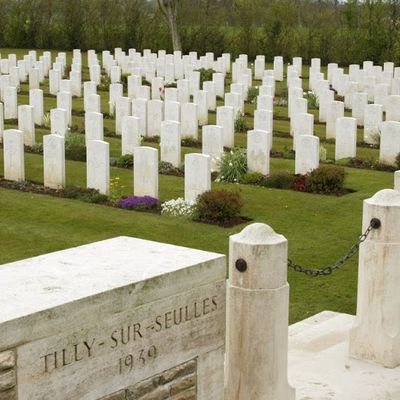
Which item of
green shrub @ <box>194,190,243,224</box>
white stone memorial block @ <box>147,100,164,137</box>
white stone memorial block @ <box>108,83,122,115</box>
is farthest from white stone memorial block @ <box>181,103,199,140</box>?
green shrub @ <box>194,190,243,224</box>

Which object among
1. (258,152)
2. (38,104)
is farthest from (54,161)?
(38,104)

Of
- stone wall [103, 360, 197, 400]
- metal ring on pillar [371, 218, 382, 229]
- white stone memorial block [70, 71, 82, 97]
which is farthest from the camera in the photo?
white stone memorial block [70, 71, 82, 97]

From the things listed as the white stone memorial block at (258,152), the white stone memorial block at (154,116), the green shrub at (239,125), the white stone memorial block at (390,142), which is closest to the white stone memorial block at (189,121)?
the white stone memorial block at (154,116)

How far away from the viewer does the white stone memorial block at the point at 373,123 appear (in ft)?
59.7

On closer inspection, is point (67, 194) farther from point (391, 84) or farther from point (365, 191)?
point (391, 84)

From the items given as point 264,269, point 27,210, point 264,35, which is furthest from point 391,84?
point 264,269

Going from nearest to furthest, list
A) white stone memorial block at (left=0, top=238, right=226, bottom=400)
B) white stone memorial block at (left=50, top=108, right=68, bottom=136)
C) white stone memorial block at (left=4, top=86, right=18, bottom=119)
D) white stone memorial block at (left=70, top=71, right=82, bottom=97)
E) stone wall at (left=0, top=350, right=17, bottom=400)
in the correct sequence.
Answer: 1. stone wall at (left=0, top=350, right=17, bottom=400)
2. white stone memorial block at (left=0, top=238, right=226, bottom=400)
3. white stone memorial block at (left=50, top=108, right=68, bottom=136)
4. white stone memorial block at (left=4, top=86, right=18, bottom=119)
5. white stone memorial block at (left=70, top=71, right=82, bottom=97)

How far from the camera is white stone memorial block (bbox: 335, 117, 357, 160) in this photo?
16516 mm

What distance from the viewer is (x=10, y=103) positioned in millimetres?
21344

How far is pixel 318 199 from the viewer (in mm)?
13242

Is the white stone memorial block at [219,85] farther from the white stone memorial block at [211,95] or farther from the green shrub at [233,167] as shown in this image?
the green shrub at [233,167]

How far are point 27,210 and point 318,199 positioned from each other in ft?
13.0

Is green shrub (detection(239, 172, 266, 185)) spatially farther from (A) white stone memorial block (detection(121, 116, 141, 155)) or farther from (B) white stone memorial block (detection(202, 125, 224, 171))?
(A) white stone memorial block (detection(121, 116, 141, 155))

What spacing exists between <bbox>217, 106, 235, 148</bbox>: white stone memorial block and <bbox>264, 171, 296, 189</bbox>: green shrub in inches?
135
